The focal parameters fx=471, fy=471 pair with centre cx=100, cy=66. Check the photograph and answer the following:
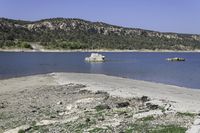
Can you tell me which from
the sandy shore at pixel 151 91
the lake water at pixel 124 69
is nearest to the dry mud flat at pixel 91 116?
the sandy shore at pixel 151 91

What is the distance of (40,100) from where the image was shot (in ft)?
101

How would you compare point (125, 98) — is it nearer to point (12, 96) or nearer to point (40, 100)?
point (40, 100)

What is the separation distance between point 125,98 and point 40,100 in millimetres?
5690

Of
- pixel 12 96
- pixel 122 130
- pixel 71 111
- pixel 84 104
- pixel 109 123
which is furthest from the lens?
pixel 12 96

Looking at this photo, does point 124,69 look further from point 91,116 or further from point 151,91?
point 91,116

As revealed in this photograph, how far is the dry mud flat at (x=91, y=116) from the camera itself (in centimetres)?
1861

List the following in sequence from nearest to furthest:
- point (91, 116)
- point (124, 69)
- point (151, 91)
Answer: point (91, 116)
point (151, 91)
point (124, 69)

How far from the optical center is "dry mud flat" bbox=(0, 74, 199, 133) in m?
18.6

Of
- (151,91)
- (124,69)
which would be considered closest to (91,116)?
(151,91)

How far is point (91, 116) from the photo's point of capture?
854 inches

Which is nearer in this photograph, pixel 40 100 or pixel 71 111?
pixel 71 111

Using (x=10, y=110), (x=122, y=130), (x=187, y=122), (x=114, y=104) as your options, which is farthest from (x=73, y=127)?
(x=10, y=110)

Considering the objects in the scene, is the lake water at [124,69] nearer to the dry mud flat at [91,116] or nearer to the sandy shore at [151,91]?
the sandy shore at [151,91]

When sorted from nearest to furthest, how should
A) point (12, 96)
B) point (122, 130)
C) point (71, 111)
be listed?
1. point (122, 130)
2. point (71, 111)
3. point (12, 96)
